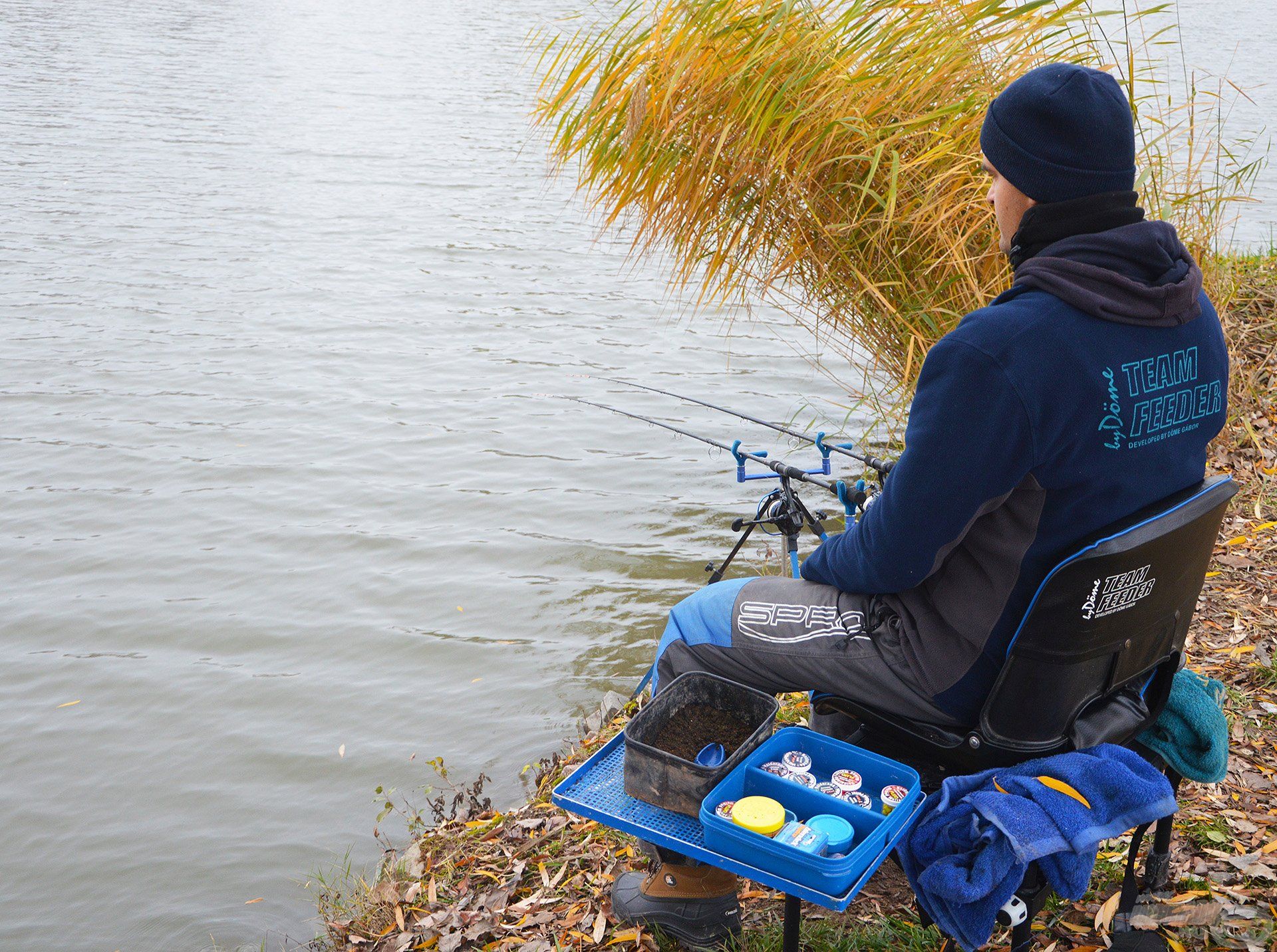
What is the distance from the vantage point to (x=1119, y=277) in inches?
78.4

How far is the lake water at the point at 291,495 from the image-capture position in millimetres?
4145

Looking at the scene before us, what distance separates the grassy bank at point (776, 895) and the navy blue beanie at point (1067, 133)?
65.8 inches

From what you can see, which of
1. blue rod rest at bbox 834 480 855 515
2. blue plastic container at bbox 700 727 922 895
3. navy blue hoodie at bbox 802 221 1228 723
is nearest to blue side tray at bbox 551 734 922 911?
blue plastic container at bbox 700 727 922 895

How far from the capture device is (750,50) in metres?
4.32

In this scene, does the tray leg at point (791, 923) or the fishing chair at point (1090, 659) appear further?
the tray leg at point (791, 923)

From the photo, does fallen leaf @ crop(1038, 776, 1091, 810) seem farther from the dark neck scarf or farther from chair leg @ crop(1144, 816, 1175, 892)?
the dark neck scarf

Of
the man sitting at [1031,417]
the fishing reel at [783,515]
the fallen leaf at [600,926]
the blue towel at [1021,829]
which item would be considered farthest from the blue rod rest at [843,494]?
the fallen leaf at [600,926]

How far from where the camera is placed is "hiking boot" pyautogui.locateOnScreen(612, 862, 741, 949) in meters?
2.54

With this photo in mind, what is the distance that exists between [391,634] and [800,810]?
344 centimetres

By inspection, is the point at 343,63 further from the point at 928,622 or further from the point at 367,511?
the point at 928,622

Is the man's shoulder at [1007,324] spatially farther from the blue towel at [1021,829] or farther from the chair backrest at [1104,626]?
the blue towel at [1021,829]

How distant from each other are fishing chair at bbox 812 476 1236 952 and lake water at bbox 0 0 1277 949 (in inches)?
95.4

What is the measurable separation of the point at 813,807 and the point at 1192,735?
0.93 meters

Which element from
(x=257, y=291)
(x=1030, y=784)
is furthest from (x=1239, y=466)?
(x=257, y=291)
